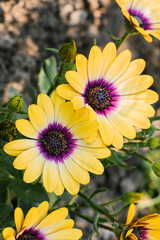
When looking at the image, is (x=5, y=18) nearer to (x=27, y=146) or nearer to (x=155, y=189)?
(x=27, y=146)

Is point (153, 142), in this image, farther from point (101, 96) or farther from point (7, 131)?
point (7, 131)

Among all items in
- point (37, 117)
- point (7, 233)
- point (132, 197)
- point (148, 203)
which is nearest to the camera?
point (7, 233)

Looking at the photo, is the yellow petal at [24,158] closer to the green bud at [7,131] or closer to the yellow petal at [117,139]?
the green bud at [7,131]

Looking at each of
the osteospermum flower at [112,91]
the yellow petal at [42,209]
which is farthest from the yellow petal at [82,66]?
the yellow petal at [42,209]

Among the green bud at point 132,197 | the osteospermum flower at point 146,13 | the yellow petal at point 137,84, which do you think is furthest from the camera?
the green bud at point 132,197

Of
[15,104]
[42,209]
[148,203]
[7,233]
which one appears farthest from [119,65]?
[148,203]

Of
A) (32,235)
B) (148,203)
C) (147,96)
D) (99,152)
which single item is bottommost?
(148,203)
